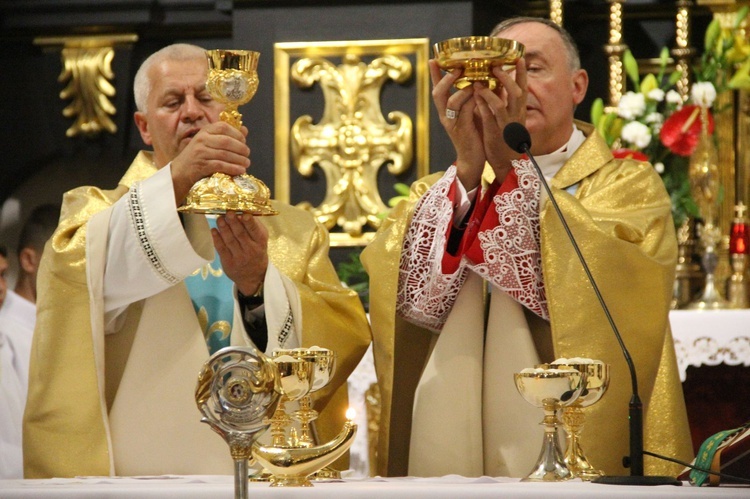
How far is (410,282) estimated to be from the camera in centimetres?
371

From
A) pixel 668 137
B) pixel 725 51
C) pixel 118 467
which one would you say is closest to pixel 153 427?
pixel 118 467

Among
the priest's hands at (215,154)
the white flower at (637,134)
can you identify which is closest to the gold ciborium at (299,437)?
the priest's hands at (215,154)

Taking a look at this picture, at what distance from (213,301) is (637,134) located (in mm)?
2016

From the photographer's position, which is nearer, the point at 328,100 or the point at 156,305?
the point at 156,305

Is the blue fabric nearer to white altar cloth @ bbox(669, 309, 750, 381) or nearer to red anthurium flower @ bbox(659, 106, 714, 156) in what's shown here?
white altar cloth @ bbox(669, 309, 750, 381)

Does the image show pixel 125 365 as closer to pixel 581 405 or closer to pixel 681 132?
pixel 581 405

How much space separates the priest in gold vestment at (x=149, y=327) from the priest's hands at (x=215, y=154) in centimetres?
2

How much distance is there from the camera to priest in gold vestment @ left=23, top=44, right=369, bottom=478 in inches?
144

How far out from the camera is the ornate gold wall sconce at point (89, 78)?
6.61 metres

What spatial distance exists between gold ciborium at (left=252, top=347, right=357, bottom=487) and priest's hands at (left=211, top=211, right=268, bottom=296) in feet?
2.34

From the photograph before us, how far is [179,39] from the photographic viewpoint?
6742 millimetres

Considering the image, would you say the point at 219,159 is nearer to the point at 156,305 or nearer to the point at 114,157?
the point at 156,305

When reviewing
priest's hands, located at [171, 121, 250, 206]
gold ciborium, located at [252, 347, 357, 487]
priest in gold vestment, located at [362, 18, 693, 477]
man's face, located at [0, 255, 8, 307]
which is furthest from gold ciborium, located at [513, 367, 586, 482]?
man's face, located at [0, 255, 8, 307]

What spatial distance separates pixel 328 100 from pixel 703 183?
1.66 metres
